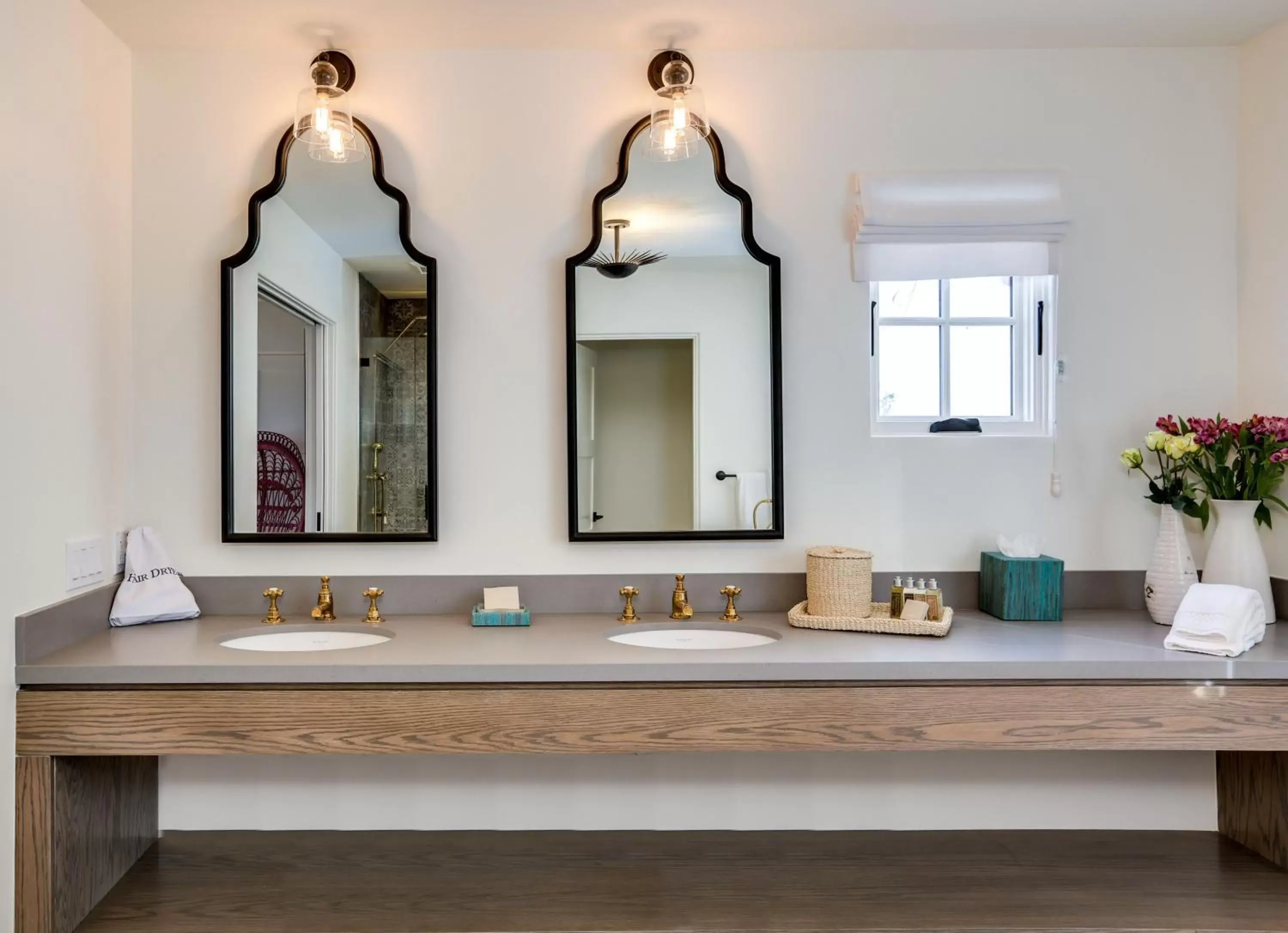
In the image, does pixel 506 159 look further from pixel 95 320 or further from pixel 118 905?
pixel 118 905

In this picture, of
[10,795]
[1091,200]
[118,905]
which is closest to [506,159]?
[1091,200]

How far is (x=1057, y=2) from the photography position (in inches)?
72.0

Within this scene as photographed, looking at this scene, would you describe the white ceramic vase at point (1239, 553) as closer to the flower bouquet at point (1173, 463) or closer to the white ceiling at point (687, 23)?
the flower bouquet at point (1173, 463)

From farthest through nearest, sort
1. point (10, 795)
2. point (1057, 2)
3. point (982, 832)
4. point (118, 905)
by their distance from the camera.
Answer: point (982, 832) → point (1057, 2) → point (118, 905) → point (10, 795)

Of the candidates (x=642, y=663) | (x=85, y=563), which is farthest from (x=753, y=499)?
(x=85, y=563)

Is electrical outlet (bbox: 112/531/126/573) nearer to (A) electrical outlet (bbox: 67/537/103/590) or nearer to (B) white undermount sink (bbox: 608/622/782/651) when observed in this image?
(A) electrical outlet (bbox: 67/537/103/590)

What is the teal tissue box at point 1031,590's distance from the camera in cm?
190

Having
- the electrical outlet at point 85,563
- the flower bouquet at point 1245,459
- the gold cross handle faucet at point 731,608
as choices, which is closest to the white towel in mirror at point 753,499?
the gold cross handle faucet at point 731,608

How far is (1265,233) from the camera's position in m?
1.97

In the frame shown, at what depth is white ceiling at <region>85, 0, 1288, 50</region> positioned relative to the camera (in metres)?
1.83

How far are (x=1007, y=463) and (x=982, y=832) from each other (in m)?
0.89

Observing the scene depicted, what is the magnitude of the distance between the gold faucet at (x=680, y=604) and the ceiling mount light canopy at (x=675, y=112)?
1015 mm

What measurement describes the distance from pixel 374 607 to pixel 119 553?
24.0 inches

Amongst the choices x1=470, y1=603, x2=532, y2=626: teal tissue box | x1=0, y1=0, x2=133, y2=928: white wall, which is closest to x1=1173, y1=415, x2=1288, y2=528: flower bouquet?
x1=470, y1=603, x2=532, y2=626: teal tissue box
